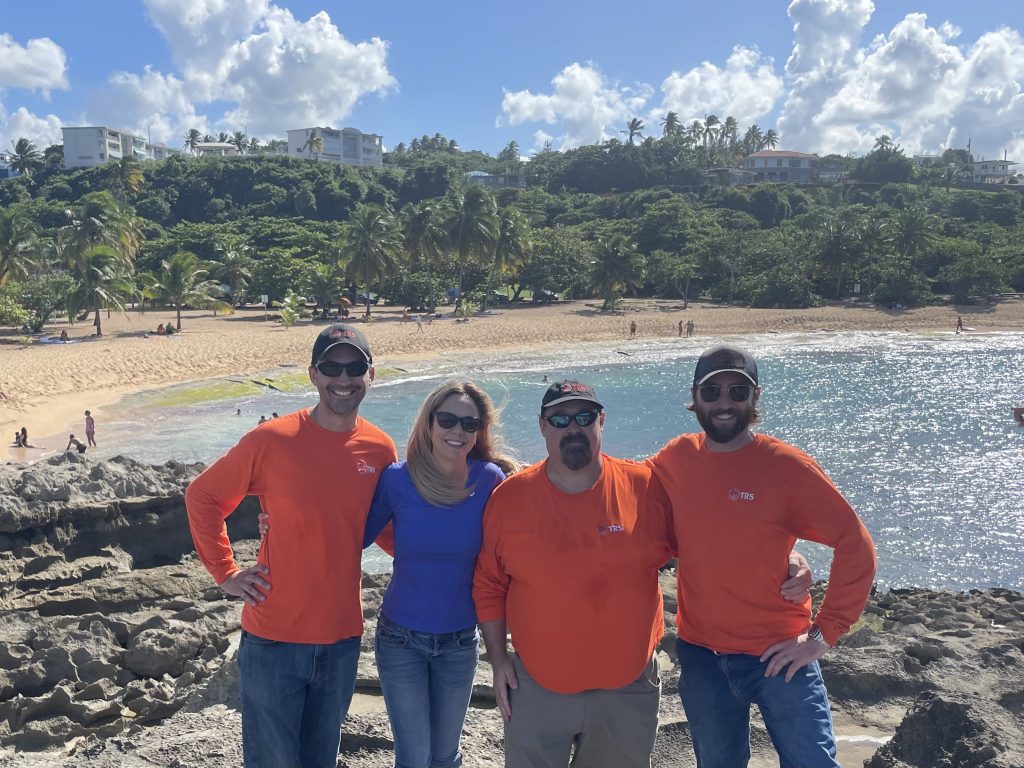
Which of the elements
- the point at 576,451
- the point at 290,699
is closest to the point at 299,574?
the point at 290,699

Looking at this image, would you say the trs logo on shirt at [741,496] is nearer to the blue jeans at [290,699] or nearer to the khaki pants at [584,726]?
the khaki pants at [584,726]

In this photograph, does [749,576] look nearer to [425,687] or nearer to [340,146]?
[425,687]

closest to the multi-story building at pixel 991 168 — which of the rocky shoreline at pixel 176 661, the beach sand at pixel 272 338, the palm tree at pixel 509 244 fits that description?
the beach sand at pixel 272 338

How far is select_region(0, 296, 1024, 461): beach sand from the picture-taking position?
75.4 feet

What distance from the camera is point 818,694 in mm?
3143

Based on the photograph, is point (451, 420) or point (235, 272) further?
point (235, 272)

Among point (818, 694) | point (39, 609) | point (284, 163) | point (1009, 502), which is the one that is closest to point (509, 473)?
point (818, 694)

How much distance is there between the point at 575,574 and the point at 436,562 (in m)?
0.57

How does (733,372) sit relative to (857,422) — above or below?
above

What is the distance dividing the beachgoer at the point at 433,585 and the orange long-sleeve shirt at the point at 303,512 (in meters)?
0.15

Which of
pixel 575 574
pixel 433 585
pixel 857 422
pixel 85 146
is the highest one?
pixel 85 146

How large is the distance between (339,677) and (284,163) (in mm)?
91463

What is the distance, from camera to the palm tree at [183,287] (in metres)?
39.1

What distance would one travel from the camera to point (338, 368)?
11.6 feet
